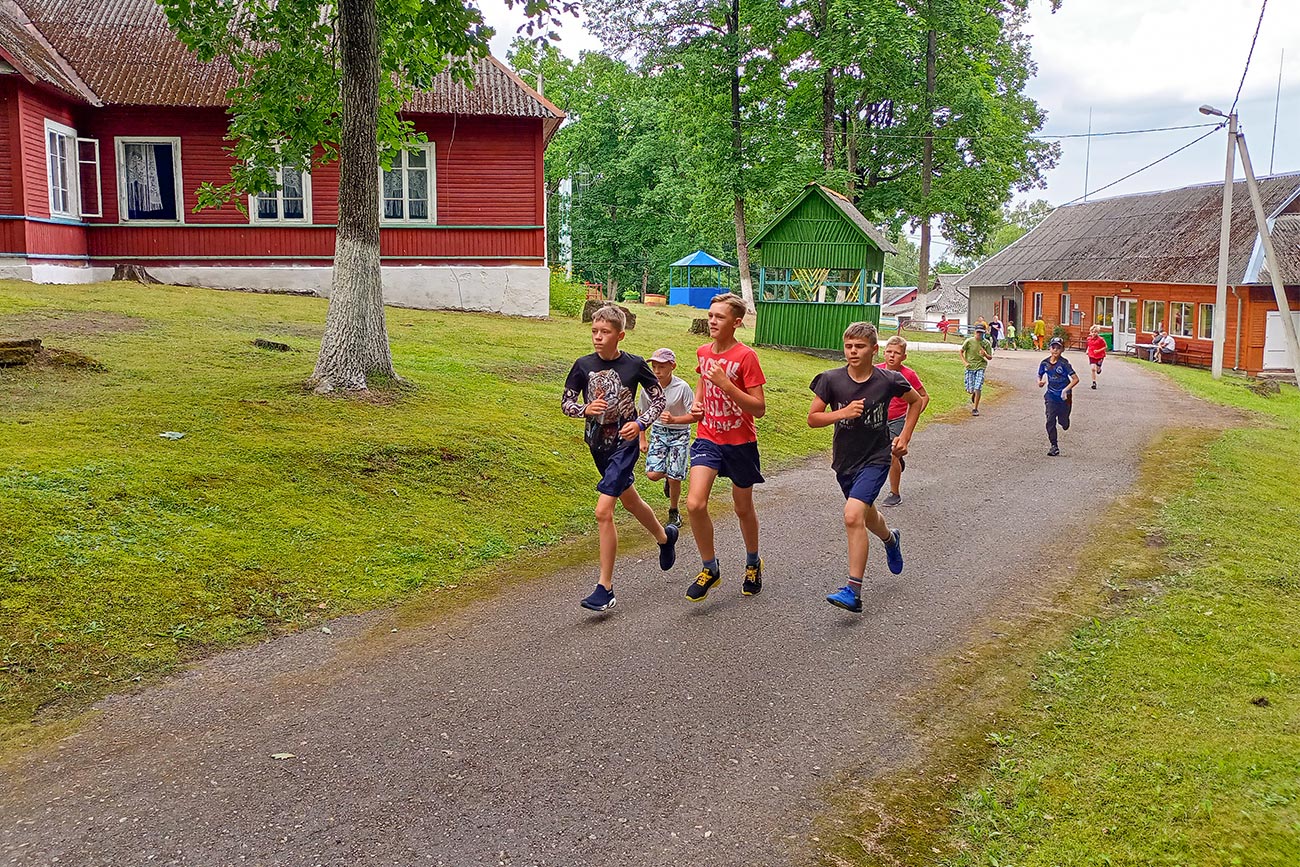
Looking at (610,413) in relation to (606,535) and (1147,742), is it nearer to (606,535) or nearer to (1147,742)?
(606,535)

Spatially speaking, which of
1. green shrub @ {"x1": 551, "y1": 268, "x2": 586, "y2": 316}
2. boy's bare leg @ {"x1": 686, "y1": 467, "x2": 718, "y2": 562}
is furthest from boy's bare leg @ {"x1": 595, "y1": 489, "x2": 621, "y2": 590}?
green shrub @ {"x1": 551, "y1": 268, "x2": 586, "y2": 316}

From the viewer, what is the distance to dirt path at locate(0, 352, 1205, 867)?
4180 mm

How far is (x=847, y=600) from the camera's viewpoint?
6.95 meters

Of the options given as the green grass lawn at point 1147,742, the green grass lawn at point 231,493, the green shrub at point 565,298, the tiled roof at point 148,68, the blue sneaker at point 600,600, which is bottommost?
the green grass lawn at point 1147,742

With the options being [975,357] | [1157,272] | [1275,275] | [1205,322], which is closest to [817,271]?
[975,357]

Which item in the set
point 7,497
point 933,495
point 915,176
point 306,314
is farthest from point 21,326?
point 915,176

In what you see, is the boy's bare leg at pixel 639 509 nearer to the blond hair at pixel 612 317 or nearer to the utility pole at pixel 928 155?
the blond hair at pixel 612 317

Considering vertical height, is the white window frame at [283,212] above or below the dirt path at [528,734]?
above

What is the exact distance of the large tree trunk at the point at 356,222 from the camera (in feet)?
39.7

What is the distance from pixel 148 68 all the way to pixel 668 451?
2047cm

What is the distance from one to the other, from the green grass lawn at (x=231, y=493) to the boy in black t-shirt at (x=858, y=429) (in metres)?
2.58

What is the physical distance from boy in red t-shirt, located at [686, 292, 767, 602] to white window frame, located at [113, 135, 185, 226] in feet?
65.8

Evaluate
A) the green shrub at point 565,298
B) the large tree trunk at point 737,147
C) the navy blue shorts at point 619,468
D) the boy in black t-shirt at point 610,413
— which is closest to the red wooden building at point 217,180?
the green shrub at point 565,298

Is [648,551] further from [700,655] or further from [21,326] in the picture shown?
[21,326]
